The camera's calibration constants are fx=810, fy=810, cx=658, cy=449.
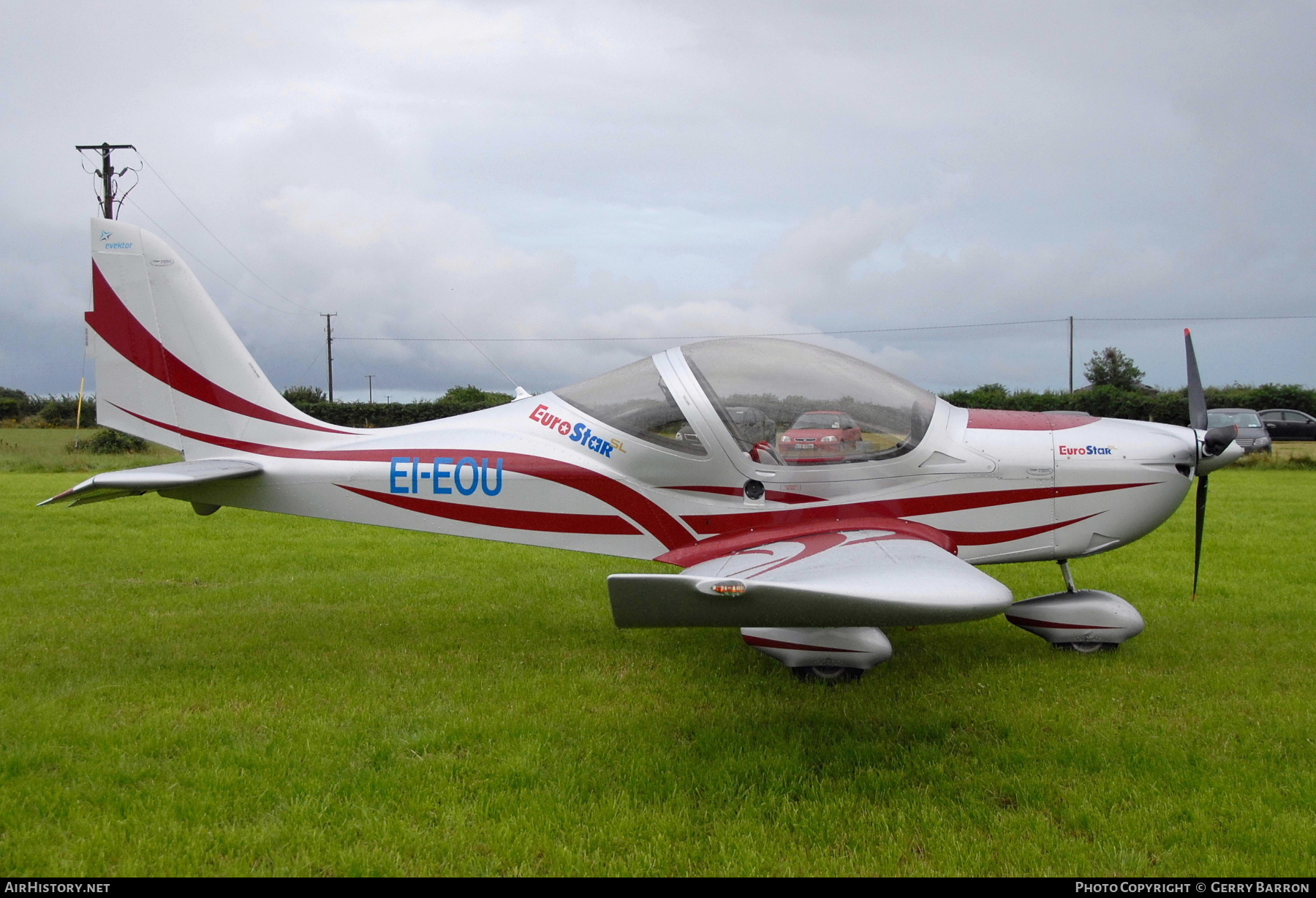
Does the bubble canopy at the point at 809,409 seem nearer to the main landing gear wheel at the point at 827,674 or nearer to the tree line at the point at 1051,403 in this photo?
the main landing gear wheel at the point at 827,674

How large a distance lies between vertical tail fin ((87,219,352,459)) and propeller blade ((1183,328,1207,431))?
6256 mm

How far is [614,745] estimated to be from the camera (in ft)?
13.4

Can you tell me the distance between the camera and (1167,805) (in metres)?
3.47

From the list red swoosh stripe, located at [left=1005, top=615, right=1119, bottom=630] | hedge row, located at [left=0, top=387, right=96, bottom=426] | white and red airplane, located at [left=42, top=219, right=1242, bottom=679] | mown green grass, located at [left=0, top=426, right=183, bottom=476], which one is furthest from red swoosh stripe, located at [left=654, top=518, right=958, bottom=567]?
hedge row, located at [left=0, top=387, right=96, bottom=426]

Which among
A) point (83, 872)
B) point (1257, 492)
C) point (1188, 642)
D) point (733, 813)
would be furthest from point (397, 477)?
point (1257, 492)

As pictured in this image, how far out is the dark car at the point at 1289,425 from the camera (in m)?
29.4

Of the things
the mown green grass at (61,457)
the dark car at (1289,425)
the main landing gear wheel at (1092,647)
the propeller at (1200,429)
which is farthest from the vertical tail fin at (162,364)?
the dark car at (1289,425)

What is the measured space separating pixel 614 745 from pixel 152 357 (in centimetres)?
470

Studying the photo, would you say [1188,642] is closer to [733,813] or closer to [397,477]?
[733,813]

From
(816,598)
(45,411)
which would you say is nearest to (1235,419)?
(816,598)

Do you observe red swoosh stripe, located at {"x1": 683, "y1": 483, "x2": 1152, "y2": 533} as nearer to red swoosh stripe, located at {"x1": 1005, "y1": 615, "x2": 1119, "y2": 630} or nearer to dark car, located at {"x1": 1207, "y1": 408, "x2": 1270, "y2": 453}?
red swoosh stripe, located at {"x1": 1005, "y1": 615, "x2": 1119, "y2": 630}

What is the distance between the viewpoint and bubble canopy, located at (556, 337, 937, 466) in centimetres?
522

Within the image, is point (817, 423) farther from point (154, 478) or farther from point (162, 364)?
point (162, 364)
